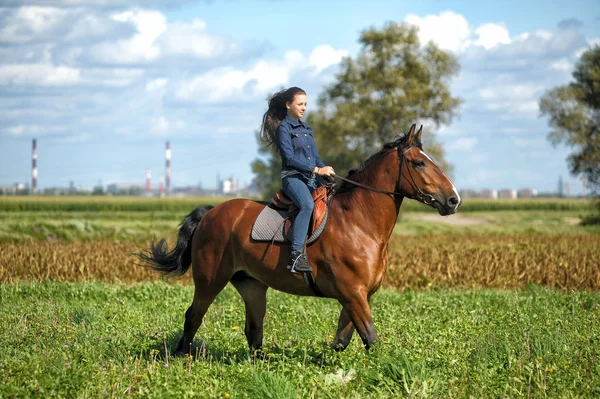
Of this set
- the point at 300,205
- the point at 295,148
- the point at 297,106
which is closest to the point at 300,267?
the point at 300,205

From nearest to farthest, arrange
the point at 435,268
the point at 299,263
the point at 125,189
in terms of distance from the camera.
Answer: the point at 299,263 < the point at 435,268 < the point at 125,189

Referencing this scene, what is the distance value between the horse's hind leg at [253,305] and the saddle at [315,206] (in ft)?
3.68

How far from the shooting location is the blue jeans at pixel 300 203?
8688 millimetres

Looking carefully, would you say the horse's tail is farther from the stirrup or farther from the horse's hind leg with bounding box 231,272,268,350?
the stirrup

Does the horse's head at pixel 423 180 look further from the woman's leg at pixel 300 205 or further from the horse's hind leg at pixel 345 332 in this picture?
the horse's hind leg at pixel 345 332

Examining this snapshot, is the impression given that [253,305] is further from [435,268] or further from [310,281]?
[435,268]

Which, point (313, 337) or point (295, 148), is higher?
point (295, 148)

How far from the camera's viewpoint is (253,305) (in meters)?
9.71

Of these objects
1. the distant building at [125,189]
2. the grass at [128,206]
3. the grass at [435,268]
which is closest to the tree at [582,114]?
the grass at [128,206]

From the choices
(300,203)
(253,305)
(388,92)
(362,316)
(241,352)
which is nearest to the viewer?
(362,316)

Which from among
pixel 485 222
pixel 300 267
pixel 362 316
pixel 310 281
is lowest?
pixel 485 222

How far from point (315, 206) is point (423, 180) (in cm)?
128

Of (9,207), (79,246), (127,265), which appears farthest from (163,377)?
(9,207)

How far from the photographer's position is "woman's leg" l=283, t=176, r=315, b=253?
28.5 feet
